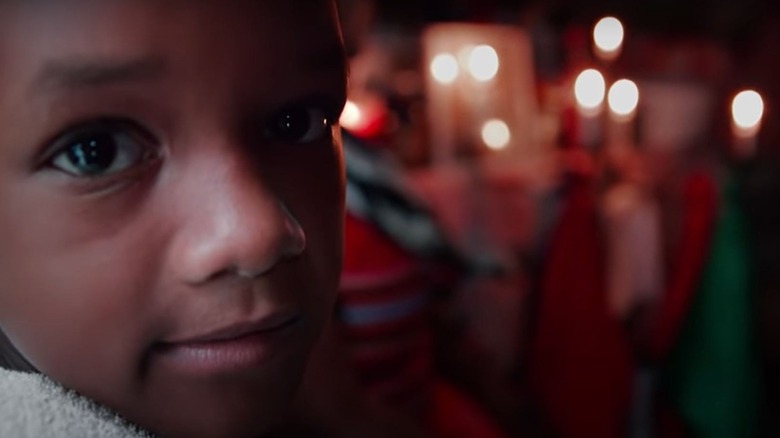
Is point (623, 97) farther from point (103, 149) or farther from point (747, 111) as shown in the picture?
point (103, 149)

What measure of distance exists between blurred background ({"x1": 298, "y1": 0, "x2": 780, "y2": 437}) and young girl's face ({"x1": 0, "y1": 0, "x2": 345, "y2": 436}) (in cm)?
55

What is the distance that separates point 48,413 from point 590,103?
129cm

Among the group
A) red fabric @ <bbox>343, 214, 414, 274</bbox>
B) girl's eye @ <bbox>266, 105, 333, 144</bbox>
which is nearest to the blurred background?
red fabric @ <bbox>343, 214, 414, 274</bbox>

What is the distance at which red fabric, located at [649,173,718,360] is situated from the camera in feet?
4.39

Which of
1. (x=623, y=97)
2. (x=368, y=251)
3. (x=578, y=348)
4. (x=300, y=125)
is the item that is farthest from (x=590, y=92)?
(x=300, y=125)

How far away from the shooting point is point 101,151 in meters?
0.29

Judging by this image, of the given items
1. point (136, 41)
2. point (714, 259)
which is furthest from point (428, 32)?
point (136, 41)

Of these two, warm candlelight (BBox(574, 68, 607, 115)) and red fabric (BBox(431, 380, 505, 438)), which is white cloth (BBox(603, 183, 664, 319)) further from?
red fabric (BBox(431, 380, 505, 438))

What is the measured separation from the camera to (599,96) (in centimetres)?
146

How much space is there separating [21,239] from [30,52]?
6 cm

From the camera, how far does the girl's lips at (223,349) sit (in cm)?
31

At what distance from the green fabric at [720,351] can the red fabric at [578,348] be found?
0.11 meters

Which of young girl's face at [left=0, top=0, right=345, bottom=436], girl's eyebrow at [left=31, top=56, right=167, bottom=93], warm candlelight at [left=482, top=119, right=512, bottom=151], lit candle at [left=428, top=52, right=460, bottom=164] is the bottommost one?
warm candlelight at [left=482, top=119, right=512, bottom=151]

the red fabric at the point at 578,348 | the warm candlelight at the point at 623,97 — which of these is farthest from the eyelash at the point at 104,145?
the warm candlelight at the point at 623,97
